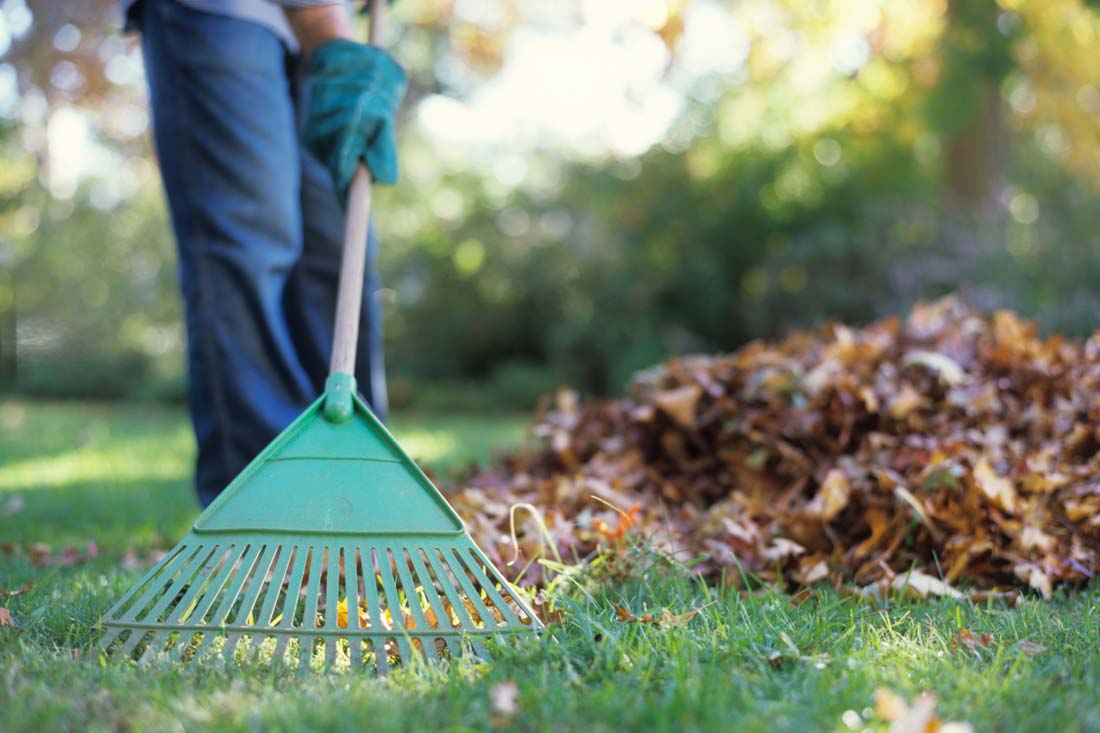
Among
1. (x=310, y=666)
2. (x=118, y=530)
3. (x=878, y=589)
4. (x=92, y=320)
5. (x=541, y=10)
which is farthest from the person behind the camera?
(x=92, y=320)

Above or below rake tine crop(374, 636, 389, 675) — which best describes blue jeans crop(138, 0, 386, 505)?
above

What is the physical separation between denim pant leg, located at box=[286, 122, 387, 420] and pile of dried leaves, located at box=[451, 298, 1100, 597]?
49 cm

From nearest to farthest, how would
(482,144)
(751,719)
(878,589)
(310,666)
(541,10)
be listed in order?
(751,719) < (310,666) < (878,589) < (541,10) < (482,144)

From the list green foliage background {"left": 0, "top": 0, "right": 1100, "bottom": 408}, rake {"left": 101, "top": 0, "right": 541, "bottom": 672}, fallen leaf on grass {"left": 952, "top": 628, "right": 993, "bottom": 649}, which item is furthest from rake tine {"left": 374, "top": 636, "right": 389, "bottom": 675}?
green foliage background {"left": 0, "top": 0, "right": 1100, "bottom": 408}

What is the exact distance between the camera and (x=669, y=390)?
303 cm

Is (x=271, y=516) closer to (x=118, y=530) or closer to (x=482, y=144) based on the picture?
(x=118, y=530)

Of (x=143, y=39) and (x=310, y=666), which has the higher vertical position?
(x=143, y=39)

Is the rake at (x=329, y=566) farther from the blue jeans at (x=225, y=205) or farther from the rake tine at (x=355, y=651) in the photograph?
the blue jeans at (x=225, y=205)

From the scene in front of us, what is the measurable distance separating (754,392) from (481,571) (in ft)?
4.63

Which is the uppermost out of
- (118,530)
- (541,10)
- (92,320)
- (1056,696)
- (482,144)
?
(541,10)

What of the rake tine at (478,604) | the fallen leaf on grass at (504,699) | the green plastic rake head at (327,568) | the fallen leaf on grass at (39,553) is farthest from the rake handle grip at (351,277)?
the fallen leaf on grass at (39,553)

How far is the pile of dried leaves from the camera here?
2080mm

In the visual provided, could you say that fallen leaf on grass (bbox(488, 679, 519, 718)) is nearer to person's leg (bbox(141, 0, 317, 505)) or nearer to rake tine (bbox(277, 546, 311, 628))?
rake tine (bbox(277, 546, 311, 628))

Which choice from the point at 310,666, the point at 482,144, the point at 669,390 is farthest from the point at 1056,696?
the point at 482,144
